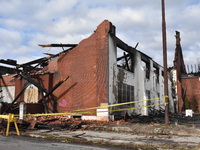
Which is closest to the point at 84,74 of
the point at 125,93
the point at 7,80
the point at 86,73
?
the point at 86,73

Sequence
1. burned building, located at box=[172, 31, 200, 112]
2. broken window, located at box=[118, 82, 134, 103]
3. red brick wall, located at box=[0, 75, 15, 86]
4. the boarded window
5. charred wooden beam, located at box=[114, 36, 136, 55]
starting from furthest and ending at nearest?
burned building, located at box=[172, 31, 200, 112]
red brick wall, located at box=[0, 75, 15, 86]
the boarded window
charred wooden beam, located at box=[114, 36, 136, 55]
broken window, located at box=[118, 82, 134, 103]

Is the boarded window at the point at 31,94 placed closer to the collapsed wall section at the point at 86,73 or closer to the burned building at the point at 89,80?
the burned building at the point at 89,80

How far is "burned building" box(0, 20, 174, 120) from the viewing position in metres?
15.8

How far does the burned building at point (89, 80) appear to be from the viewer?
15.8m

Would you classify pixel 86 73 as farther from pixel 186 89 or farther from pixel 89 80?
pixel 186 89

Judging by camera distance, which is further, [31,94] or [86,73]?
[31,94]

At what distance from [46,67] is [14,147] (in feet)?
43.2

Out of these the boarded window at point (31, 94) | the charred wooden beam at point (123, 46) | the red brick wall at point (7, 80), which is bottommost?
the boarded window at point (31, 94)

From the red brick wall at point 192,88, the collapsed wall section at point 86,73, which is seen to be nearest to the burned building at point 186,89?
the red brick wall at point 192,88

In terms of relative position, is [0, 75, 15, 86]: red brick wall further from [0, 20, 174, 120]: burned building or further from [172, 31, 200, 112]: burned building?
[172, 31, 200, 112]: burned building

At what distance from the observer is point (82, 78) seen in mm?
16812

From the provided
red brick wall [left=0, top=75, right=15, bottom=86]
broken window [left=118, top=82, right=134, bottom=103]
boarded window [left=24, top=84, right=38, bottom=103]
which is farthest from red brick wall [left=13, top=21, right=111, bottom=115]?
red brick wall [left=0, top=75, right=15, bottom=86]

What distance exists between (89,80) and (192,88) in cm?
2202

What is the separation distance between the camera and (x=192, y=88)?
108 feet
